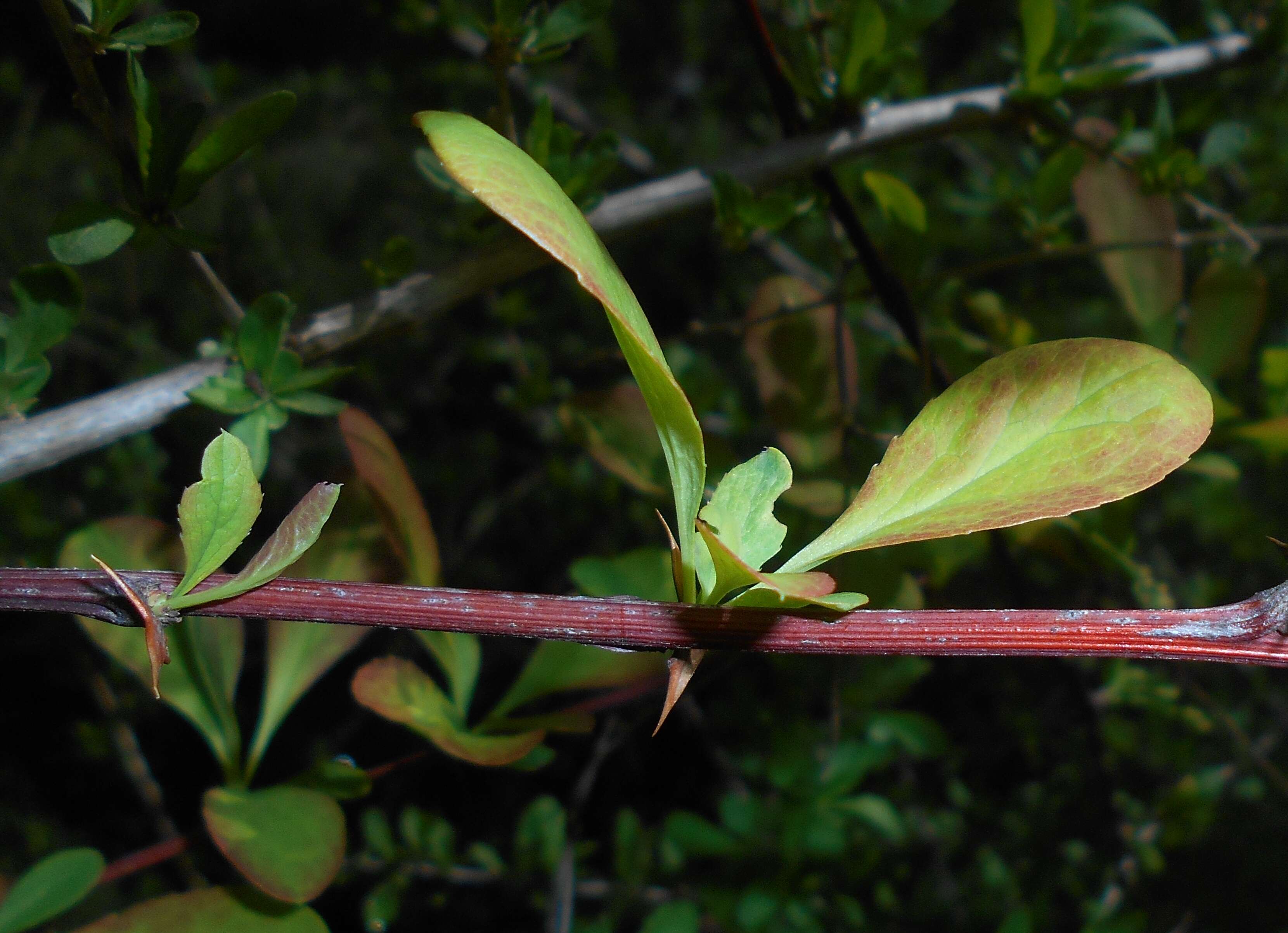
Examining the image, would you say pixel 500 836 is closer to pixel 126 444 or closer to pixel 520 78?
pixel 126 444

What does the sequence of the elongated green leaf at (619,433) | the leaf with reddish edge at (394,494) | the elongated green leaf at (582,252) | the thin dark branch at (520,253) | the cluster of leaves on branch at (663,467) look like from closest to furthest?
the elongated green leaf at (582,252), the cluster of leaves on branch at (663,467), the thin dark branch at (520,253), the leaf with reddish edge at (394,494), the elongated green leaf at (619,433)

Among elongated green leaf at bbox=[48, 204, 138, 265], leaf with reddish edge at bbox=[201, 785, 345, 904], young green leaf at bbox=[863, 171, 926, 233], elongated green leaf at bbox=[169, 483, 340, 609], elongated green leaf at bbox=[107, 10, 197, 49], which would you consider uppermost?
elongated green leaf at bbox=[107, 10, 197, 49]

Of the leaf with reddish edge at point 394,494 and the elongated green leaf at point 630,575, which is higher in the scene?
the leaf with reddish edge at point 394,494

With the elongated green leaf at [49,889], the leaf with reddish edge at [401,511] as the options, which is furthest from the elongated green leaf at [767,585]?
the elongated green leaf at [49,889]

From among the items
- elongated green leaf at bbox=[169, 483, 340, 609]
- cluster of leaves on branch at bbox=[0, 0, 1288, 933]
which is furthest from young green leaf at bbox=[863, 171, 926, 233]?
elongated green leaf at bbox=[169, 483, 340, 609]

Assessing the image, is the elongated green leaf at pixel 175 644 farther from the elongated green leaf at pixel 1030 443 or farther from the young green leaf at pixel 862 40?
the young green leaf at pixel 862 40

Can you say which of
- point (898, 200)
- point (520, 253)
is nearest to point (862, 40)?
point (898, 200)

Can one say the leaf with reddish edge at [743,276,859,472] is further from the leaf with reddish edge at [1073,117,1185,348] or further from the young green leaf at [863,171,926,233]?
the leaf with reddish edge at [1073,117,1185,348]
